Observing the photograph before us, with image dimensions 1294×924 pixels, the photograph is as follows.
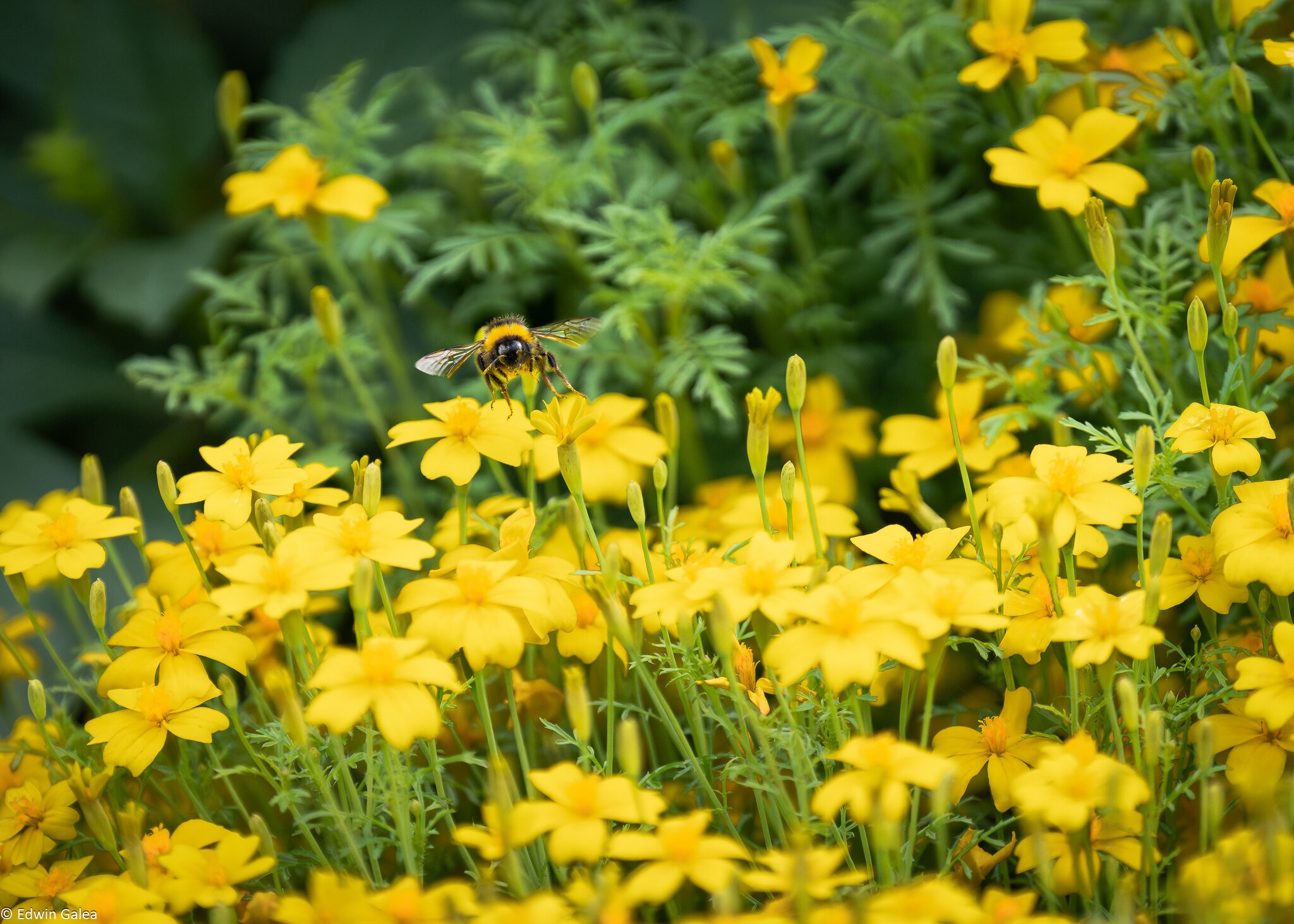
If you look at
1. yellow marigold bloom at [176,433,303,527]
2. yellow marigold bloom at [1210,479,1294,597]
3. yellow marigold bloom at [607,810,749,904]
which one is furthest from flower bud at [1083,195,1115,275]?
yellow marigold bloom at [176,433,303,527]

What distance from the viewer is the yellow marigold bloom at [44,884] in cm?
70

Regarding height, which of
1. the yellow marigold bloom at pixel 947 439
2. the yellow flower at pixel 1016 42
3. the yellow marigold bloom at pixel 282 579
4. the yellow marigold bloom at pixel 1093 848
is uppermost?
the yellow flower at pixel 1016 42

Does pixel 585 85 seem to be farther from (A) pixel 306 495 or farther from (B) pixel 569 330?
(A) pixel 306 495

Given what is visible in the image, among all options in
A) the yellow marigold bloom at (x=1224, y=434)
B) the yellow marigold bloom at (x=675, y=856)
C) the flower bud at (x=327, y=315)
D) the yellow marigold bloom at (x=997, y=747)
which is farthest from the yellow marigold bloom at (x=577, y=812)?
the flower bud at (x=327, y=315)

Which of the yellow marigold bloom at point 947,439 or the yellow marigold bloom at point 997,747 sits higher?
the yellow marigold bloom at point 947,439

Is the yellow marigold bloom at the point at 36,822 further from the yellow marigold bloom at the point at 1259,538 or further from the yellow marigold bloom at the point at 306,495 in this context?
the yellow marigold bloom at the point at 1259,538

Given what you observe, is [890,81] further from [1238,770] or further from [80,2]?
[80,2]

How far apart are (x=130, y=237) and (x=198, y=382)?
81 cm

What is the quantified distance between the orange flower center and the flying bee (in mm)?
284

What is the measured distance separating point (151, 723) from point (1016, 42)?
92 cm

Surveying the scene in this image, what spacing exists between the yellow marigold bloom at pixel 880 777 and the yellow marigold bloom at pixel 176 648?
0.41 metres

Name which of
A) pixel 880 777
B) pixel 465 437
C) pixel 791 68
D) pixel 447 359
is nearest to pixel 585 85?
pixel 791 68

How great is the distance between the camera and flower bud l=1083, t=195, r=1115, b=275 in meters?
0.78

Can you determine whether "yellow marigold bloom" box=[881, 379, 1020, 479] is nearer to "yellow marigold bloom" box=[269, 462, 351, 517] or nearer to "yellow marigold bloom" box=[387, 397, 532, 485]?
"yellow marigold bloom" box=[387, 397, 532, 485]
